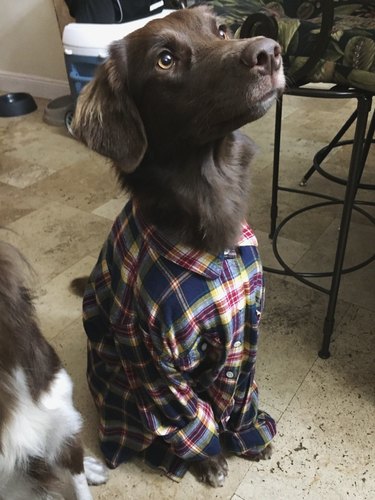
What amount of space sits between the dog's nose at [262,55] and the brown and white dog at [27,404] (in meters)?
0.50

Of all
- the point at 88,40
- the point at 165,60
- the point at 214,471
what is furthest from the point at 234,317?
the point at 88,40

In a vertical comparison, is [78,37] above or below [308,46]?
below

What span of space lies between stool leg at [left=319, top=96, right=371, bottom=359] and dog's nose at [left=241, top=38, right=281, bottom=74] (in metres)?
0.39

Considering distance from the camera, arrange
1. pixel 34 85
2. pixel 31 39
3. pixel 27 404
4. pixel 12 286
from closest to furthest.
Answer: pixel 12 286 < pixel 27 404 < pixel 31 39 < pixel 34 85

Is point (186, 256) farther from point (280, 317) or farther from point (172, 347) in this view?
point (280, 317)

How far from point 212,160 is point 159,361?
1.46 feet

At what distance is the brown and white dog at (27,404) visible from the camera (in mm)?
748

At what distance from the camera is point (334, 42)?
1093 millimetres

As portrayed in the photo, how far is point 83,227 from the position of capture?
2209mm

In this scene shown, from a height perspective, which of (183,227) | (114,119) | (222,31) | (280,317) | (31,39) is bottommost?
(280,317)

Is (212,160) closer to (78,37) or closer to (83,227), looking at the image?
(83,227)

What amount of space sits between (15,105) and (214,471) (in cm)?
302

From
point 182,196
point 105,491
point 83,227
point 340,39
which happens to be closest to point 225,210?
point 182,196

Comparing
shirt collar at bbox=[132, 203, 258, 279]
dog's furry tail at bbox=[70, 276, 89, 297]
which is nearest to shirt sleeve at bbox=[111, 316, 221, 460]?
shirt collar at bbox=[132, 203, 258, 279]
